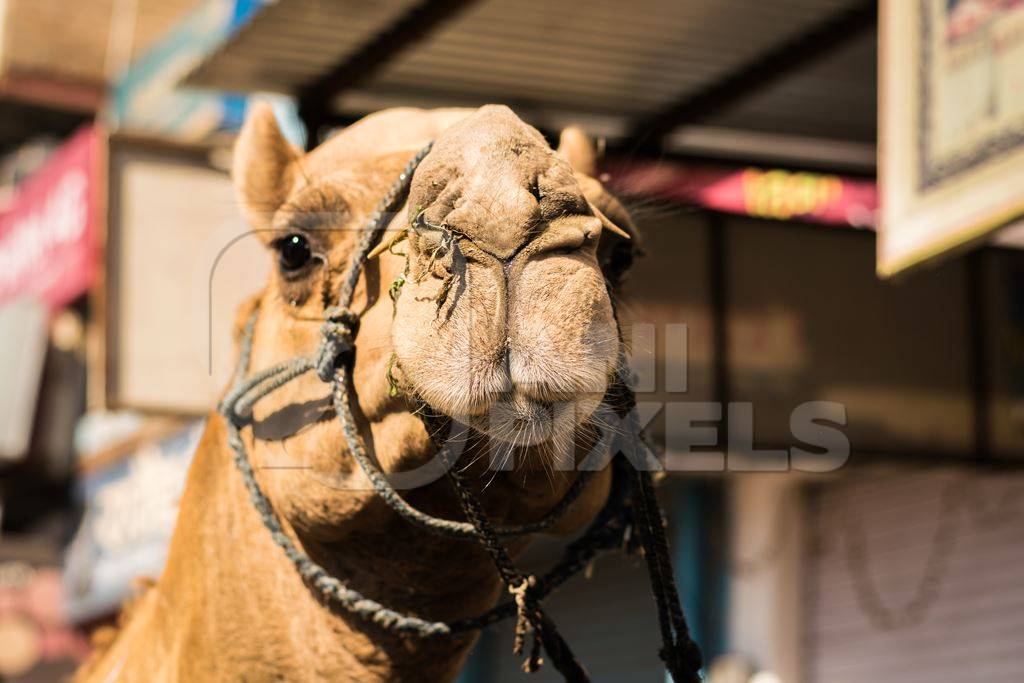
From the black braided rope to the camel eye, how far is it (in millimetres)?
203

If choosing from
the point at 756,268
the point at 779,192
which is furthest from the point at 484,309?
the point at 779,192

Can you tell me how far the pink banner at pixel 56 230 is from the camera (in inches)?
468

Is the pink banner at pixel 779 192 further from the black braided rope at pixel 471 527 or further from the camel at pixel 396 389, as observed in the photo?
the black braided rope at pixel 471 527

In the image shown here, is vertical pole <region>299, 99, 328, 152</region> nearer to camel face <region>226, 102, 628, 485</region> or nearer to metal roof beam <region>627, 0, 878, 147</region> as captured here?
metal roof beam <region>627, 0, 878, 147</region>

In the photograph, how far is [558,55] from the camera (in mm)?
6465

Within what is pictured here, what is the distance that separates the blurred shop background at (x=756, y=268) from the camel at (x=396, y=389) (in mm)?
380

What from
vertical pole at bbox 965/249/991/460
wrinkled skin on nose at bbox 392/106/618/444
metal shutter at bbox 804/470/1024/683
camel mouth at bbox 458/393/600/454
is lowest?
camel mouth at bbox 458/393/600/454

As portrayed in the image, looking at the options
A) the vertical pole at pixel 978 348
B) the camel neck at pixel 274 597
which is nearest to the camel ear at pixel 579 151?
the camel neck at pixel 274 597

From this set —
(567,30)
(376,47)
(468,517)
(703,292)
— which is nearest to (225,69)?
(376,47)

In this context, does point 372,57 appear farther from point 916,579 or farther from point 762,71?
point 916,579

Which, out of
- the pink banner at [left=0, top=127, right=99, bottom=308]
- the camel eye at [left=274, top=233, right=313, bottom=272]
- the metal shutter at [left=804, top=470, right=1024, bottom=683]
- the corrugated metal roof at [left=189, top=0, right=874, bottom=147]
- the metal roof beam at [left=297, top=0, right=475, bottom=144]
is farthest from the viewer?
the pink banner at [left=0, top=127, right=99, bottom=308]

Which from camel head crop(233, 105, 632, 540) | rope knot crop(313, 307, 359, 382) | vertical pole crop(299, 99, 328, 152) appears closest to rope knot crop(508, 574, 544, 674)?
camel head crop(233, 105, 632, 540)

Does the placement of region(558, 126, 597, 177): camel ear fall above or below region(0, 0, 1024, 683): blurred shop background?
below

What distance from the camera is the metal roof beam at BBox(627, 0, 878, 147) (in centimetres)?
623
